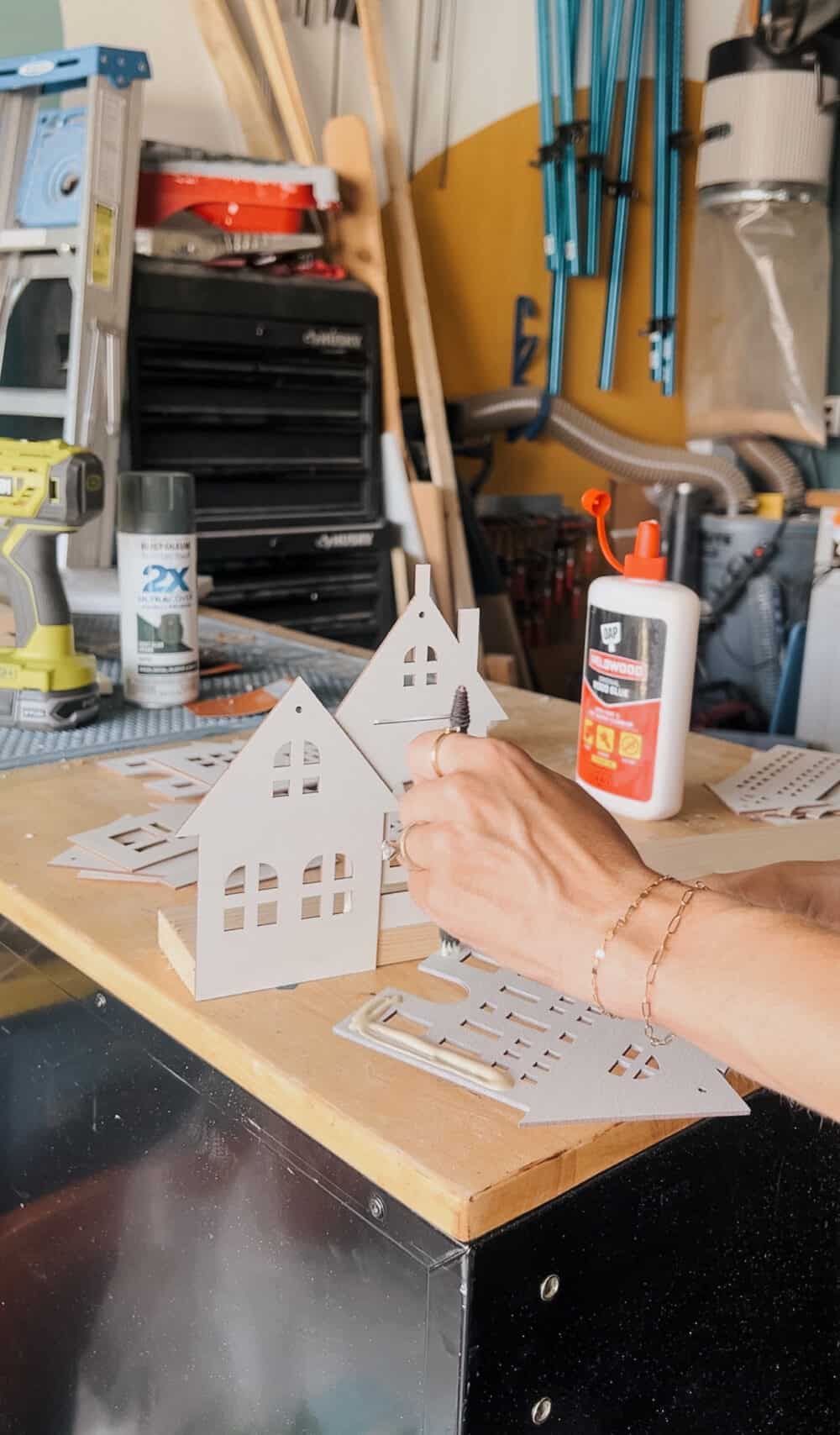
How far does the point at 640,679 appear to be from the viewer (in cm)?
100

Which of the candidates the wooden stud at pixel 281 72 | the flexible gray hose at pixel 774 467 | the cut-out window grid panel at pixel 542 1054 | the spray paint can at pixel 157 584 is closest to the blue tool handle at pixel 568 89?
the flexible gray hose at pixel 774 467

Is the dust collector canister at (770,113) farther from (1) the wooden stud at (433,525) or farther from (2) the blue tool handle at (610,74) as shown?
(1) the wooden stud at (433,525)

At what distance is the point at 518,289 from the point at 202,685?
2.41m

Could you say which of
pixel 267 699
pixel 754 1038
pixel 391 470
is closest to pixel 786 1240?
pixel 754 1038

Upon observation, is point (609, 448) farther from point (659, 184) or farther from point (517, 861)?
point (517, 861)

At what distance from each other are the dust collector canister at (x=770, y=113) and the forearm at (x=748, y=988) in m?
3.09

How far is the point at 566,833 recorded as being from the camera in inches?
25.7

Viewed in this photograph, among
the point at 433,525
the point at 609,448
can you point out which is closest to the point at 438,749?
the point at 433,525

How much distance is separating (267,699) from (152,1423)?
0.74 metres

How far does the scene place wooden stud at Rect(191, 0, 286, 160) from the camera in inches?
106

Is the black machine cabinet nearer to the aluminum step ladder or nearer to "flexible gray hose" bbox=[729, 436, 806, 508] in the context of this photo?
the aluminum step ladder

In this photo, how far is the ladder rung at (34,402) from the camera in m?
2.01

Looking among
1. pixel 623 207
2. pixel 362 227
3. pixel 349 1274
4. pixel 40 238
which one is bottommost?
pixel 349 1274

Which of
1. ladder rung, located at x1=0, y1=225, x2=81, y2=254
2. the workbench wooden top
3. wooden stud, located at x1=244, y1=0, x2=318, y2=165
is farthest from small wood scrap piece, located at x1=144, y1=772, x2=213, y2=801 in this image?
wooden stud, located at x1=244, y1=0, x2=318, y2=165
